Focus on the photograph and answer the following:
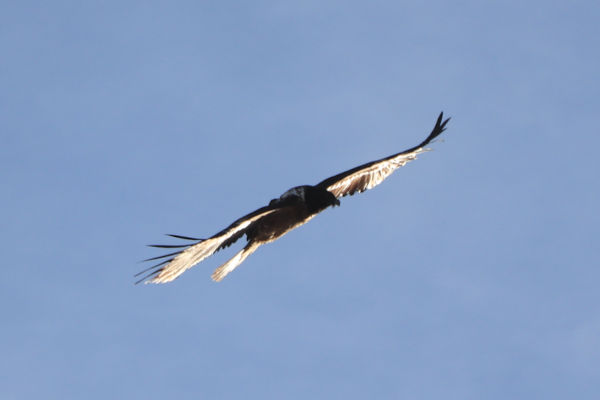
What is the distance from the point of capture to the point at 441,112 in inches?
535

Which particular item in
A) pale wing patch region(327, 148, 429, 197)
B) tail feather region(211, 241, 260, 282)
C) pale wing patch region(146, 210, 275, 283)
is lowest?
pale wing patch region(146, 210, 275, 283)

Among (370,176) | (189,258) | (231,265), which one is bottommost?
(189,258)

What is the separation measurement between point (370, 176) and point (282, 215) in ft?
6.02

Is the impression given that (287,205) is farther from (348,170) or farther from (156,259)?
(156,259)

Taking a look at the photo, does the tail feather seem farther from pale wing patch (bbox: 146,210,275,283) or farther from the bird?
pale wing patch (bbox: 146,210,275,283)

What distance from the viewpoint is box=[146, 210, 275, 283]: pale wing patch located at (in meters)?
10.3

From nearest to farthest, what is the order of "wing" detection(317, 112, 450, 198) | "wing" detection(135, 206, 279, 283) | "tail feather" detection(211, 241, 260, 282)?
"wing" detection(135, 206, 279, 283) → "tail feather" detection(211, 241, 260, 282) → "wing" detection(317, 112, 450, 198)

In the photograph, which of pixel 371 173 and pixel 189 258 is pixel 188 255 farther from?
pixel 371 173

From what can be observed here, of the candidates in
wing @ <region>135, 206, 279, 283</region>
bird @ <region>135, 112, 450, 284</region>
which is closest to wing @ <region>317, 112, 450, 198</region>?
bird @ <region>135, 112, 450, 284</region>

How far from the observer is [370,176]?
1377 cm

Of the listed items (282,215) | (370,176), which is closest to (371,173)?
(370,176)

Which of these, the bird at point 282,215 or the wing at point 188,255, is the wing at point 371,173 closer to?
the bird at point 282,215

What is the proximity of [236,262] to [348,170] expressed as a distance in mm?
2095

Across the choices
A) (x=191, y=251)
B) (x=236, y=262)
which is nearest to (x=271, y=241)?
(x=236, y=262)
